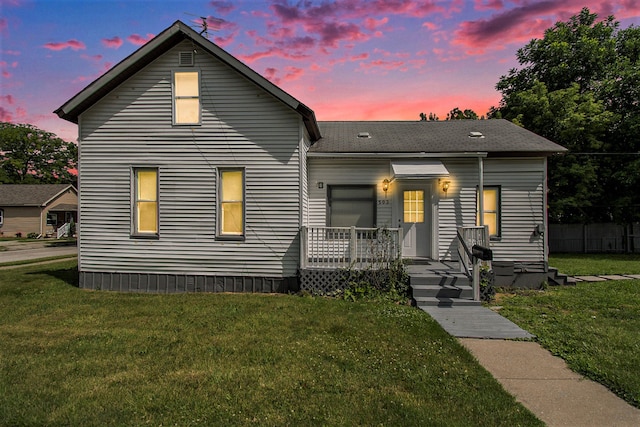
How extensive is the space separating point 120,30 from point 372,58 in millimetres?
8176

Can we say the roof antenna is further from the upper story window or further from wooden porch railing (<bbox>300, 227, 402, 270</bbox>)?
wooden porch railing (<bbox>300, 227, 402, 270</bbox>)

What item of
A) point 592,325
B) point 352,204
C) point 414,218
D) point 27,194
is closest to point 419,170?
point 414,218

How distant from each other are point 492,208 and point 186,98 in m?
9.26

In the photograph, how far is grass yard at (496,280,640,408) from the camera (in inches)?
155

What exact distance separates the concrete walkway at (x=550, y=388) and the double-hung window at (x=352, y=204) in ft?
17.0

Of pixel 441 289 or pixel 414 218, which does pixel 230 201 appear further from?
pixel 441 289

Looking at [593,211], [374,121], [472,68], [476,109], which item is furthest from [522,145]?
[476,109]

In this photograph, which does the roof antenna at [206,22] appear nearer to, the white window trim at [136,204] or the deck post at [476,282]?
the white window trim at [136,204]

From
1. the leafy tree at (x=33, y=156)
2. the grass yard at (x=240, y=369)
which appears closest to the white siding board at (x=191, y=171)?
→ the grass yard at (x=240, y=369)

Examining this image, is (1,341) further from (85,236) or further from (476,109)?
(476,109)

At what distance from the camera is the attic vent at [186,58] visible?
8.55m

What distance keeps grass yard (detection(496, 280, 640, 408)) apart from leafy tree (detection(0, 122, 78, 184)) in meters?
69.1

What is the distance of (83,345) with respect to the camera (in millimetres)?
4832

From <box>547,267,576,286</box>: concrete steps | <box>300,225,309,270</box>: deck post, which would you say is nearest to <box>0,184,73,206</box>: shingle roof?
<box>300,225,309,270</box>: deck post
